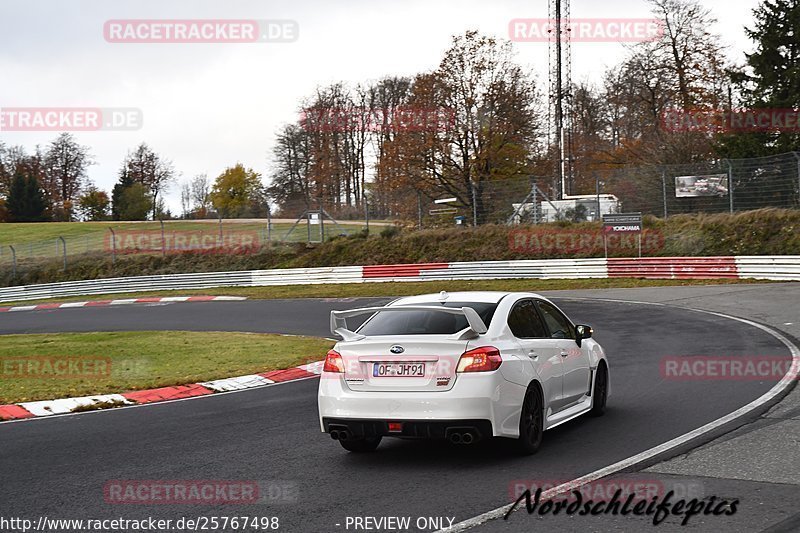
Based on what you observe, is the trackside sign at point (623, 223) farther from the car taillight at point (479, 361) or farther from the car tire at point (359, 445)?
the car taillight at point (479, 361)

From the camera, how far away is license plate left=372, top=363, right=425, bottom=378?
748 centimetres

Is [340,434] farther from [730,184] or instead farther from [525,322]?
[730,184]

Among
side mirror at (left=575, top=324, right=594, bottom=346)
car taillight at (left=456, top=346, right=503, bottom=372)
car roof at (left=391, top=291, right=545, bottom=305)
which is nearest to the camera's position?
car taillight at (left=456, top=346, right=503, bottom=372)

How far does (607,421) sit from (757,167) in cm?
2847

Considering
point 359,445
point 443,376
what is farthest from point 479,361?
point 359,445

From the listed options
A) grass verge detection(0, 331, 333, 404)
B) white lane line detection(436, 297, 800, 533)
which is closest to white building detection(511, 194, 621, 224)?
grass verge detection(0, 331, 333, 404)

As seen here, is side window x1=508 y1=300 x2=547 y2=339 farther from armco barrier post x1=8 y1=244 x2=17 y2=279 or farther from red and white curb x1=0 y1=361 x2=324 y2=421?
armco barrier post x1=8 y1=244 x2=17 y2=279

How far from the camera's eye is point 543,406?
8.08m

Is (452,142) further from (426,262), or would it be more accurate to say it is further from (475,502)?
(475,502)

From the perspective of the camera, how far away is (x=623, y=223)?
35688 millimetres

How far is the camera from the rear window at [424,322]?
313 inches

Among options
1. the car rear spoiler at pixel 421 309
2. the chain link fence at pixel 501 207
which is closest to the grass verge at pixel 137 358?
the car rear spoiler at pixel 421 309

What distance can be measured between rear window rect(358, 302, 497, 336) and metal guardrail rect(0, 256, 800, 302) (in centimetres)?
2466

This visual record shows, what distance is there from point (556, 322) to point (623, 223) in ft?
90.0
